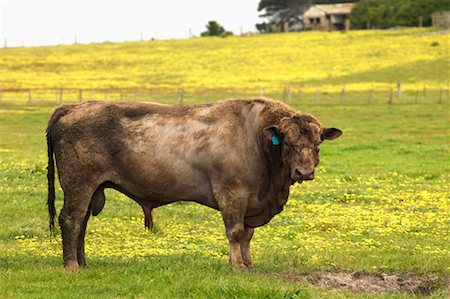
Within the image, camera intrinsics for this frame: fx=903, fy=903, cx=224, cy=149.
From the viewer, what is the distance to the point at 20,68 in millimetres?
95062

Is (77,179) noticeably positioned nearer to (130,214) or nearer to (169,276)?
(169,276)

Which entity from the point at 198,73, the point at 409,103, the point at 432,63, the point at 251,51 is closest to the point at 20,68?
the point at 198,73

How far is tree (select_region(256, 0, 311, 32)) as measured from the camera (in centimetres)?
14712

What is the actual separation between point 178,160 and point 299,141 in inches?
68.7

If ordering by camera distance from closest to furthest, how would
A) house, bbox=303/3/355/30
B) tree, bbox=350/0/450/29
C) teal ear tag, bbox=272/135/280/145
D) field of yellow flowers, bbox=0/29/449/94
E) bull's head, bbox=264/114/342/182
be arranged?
bull's head, bbox=264/114/342/182
teal ear tag, bbox=272/135/280/145
field of yellow flowers, bbox=0/29/449/94
tree, bbox=350/0/450/29
house, bbox=303/3/355/30

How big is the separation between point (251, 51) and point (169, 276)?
95.1 m

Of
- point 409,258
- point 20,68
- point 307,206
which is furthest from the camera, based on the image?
point 20,68

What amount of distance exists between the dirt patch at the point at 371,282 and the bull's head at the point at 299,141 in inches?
52.4

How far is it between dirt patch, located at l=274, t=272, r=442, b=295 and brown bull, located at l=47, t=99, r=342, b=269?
3.14 ft

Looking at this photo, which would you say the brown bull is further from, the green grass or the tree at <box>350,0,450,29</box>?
the tree at <box>350,0,450,29</box>

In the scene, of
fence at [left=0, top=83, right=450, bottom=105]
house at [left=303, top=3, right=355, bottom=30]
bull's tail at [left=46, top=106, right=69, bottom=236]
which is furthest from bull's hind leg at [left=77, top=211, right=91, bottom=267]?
house at [left=303, top=3, right=355, bottom=30]

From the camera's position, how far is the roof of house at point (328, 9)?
13712 cm

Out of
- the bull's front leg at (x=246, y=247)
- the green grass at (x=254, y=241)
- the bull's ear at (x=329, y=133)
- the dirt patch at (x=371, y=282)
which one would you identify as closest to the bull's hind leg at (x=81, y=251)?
the green grass at (x=254, y=241)

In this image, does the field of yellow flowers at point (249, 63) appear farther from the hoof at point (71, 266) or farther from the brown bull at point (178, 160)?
the hoof at point (71, 266)
